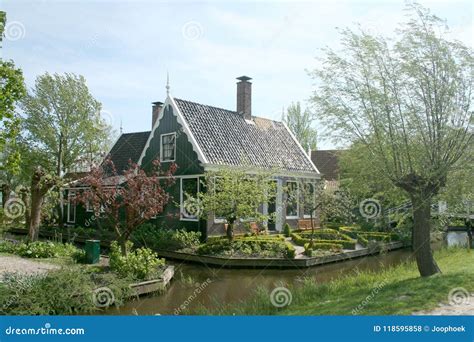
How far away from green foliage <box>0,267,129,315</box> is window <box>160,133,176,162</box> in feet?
35.6

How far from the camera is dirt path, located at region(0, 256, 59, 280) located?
38.3 feet

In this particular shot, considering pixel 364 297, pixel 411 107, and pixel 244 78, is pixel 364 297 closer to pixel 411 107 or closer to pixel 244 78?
pixel 411 107

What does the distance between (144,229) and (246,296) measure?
8.87 m

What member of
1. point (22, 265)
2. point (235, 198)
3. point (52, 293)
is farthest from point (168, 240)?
point (52, 293)

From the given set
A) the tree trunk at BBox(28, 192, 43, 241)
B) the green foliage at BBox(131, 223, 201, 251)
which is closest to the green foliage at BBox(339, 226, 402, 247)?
the green foliage at BBox(131, 223, 201, 251)

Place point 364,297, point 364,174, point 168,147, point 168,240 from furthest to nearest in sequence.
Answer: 1. point 168,147
2. point 168,240
3. point 364,174
4. point 364,297

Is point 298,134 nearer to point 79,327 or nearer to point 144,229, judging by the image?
point 144,229

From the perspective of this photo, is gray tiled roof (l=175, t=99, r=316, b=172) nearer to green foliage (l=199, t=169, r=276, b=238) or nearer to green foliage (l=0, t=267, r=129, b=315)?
green foliage (l=199, t=169, r=276, b=238)

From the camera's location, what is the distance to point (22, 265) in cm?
1256

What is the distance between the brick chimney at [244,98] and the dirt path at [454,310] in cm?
1732

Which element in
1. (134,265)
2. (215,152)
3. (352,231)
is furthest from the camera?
(352,231)

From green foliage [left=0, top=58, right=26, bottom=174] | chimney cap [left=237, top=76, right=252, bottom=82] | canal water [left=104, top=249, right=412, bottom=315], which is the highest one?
chimney cap [left=237, top=76, right=252, bottom=82]

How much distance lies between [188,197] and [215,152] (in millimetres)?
2495

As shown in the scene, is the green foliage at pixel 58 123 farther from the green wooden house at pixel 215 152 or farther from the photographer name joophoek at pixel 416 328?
the photographer name joophoek at pixel 416 328
